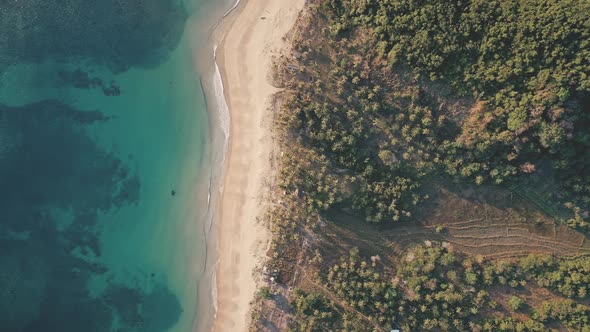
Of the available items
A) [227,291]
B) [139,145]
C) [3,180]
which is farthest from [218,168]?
[3,180]

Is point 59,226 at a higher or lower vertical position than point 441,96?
lower

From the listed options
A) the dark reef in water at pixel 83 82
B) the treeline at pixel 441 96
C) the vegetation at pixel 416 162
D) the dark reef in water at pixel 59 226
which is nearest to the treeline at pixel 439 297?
the vegetation at pixel 416 162

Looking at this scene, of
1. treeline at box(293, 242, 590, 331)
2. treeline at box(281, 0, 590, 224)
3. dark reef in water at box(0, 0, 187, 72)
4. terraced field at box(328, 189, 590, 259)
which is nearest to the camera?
treeline at box(281, 0, 590, 224)

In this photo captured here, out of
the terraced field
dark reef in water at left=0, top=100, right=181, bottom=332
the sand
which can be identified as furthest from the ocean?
the terraced field

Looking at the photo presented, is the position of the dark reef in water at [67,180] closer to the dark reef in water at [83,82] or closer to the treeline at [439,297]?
the dark reef in water at [83,82]

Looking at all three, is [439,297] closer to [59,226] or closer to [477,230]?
[477,230]

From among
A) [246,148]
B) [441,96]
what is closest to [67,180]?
[246,148]

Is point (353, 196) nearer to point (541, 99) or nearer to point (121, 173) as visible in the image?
point (541, 99)

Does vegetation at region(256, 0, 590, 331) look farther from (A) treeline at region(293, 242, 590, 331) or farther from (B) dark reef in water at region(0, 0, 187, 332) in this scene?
(B) dark reef in water at region(0, 0, 187, 332)

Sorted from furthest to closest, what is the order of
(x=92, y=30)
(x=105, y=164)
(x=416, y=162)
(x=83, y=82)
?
(x=83, y=82)
(x=92, y=30)
(x=105, y=164)
(x=416, y=162)
